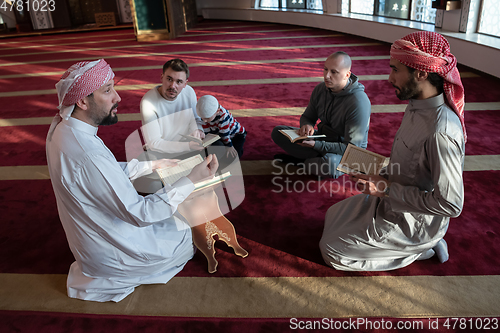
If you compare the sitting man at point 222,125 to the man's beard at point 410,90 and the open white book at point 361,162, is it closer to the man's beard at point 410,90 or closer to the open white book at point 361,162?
the open white book at point 361,162

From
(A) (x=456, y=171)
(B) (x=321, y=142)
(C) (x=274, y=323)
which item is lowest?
(C) (x=274, y=323)

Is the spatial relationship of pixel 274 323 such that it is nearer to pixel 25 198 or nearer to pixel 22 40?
pixel 25 198

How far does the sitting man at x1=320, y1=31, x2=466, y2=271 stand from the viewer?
1513 millimetres

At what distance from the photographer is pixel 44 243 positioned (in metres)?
2.41

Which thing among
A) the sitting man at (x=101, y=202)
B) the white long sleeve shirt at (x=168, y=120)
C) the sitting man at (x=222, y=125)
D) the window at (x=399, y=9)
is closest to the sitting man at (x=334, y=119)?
the sitting man at (x=222, y=125)

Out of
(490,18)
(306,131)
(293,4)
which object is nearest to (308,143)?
(306,131)

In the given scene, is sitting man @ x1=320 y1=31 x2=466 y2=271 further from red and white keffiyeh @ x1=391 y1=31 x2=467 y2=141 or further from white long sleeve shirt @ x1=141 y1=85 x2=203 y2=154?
white long sleeve shirt @ x1=141 y1=85 x2=203 y2=154

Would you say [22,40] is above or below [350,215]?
above

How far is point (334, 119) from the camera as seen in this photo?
2783 mm

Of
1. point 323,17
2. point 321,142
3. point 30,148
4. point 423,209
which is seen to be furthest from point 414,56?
point 323,17

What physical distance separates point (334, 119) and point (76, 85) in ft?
6.17

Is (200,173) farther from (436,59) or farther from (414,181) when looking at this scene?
(436,59)

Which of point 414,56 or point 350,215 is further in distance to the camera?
point 350,215

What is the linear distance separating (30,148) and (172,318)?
293 cm
